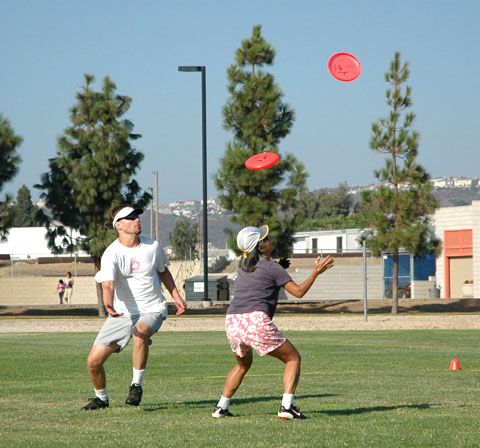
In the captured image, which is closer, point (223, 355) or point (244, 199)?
point (223, 355)

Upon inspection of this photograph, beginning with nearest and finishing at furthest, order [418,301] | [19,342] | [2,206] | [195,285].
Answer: [19,342], [2,206], [418,301], [195,285]

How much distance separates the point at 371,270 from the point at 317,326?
29.7 meters

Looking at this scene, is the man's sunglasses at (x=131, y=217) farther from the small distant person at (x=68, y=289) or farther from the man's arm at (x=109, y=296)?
the small distant person at (x=68, y=289)

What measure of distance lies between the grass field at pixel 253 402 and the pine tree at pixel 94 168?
24.7 metres

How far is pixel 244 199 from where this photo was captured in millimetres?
48781

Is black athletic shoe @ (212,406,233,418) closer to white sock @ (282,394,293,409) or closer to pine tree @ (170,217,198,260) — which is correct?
white sock @ (282,394,293,409)

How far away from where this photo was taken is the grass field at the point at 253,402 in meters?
9.40

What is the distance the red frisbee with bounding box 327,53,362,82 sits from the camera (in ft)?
87.9

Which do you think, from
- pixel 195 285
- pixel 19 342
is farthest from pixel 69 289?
pixel 19 342

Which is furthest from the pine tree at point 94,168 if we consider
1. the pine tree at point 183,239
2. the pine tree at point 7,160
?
the pine tree at point 183,239

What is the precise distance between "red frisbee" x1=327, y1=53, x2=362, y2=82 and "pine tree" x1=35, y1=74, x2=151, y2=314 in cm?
2176

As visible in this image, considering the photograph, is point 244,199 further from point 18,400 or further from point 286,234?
point 18,400

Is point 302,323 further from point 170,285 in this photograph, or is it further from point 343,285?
point 170,285

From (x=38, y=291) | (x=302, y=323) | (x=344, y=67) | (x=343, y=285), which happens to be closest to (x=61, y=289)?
(x=38, y=291)
